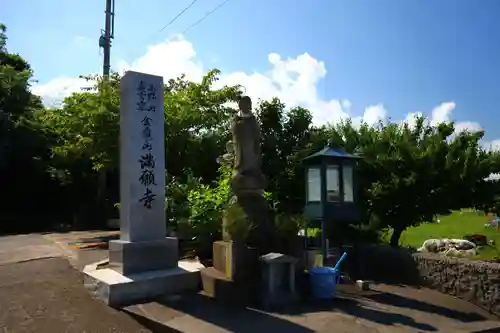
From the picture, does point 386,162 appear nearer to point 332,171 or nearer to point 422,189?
point 422,189

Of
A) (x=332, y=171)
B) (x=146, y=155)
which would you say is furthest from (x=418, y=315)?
(x=146, y=155)

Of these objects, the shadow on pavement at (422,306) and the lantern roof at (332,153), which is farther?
the lantern roof at (332,153)

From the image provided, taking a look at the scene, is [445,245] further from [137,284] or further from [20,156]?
[20,156]

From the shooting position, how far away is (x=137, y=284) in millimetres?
6703

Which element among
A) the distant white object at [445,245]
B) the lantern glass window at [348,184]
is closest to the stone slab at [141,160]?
the lantern glass window at [348,184]

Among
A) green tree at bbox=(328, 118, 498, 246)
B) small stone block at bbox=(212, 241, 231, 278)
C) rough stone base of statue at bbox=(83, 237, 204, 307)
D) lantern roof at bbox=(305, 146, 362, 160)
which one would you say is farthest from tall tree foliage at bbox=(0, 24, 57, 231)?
lantern roof at bbox=(305, 146, 362, 160)

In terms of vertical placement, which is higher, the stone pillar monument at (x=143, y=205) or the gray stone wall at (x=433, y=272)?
the stone pillar monument at (x=143, y=205)

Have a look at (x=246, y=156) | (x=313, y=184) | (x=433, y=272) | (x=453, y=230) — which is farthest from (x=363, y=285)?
(x=453, y=230)

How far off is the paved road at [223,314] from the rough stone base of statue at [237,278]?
287 millimetres

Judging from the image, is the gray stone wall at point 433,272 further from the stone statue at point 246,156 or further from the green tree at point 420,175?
the stone statue at point 246,156

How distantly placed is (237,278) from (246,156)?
2049 millimetres

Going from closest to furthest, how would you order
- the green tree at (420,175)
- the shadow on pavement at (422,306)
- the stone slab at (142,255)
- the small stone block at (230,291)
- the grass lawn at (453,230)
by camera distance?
1. the shadow on pavement at (422,306)
2. the small stone block at (230,291)
3. the stone slab at (142,255)
4. the green tree at (420,175)
5. the grass lawn at (453,230)

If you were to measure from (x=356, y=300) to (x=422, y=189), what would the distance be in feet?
11.8

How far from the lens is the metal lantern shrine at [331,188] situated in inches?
295
